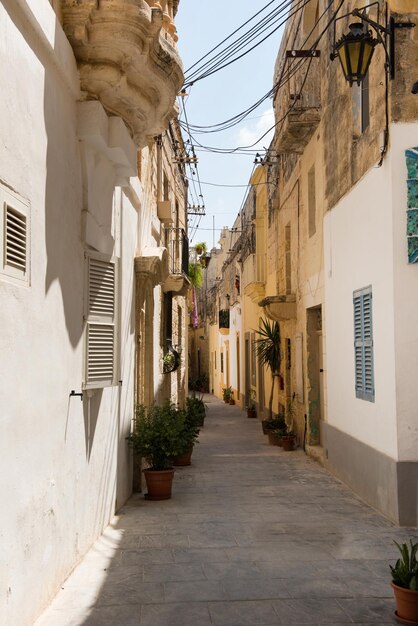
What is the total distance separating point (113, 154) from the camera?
6.86 meters

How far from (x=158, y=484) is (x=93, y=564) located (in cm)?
287

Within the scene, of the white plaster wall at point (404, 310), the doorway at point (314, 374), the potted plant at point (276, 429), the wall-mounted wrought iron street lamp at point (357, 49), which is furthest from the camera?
the potted plant at point (276, 429)

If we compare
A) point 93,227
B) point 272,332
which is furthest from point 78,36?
point 272,332

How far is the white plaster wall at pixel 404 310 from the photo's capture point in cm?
742

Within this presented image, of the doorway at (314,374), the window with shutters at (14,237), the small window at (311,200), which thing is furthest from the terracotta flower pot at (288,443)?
the window with shutters at (14,237)

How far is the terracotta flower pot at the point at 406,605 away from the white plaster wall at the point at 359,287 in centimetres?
305

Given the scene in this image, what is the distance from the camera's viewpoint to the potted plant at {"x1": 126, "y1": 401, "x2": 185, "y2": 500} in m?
8.66

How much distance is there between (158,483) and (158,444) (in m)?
0.56

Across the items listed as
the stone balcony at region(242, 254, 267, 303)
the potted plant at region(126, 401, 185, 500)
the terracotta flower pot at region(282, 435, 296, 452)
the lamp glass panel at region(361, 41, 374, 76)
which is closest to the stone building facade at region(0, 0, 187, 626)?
the potted plant at region(126, 401, 185, 500)

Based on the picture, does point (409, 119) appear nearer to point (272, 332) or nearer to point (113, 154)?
point (113, 154)

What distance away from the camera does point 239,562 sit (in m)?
6.10

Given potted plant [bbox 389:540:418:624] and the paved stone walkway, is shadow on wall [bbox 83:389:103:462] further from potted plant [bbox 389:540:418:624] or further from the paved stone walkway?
potted plant [bbox 389:540:418:624]

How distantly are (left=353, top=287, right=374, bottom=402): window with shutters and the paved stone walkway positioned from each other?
1468 mm

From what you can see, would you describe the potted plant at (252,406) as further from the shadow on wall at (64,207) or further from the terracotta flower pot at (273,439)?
the shadow on wall at (64,207)
